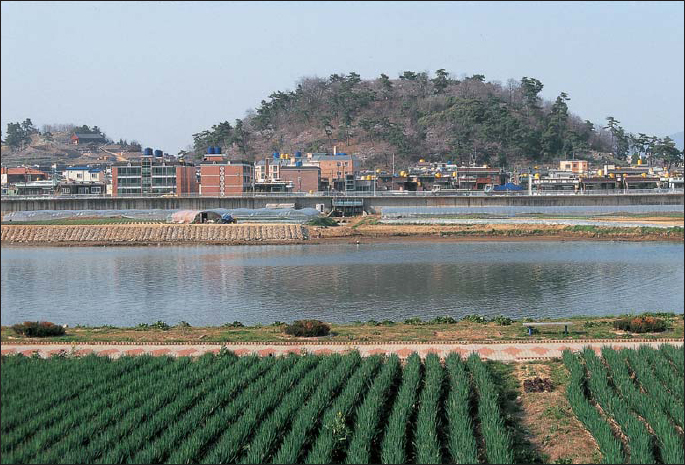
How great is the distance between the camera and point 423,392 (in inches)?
463

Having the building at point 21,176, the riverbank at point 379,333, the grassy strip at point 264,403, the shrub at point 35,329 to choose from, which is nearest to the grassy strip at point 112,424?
the grassy strip at point 264,403

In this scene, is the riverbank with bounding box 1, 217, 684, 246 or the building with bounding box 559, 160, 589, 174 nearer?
the riverbank with bounding box 1, 217, 684, 246

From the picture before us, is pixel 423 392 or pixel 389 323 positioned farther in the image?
pixel 389 323

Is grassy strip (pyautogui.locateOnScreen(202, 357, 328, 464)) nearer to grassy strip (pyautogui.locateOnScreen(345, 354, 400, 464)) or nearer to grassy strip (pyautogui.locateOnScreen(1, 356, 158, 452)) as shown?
grassy strip (pyautogui.locateOnScreen(345, 354, 400, 464))

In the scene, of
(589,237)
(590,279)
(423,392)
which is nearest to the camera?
(423,392)

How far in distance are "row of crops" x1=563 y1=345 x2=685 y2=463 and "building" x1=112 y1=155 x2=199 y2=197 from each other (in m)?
64.0

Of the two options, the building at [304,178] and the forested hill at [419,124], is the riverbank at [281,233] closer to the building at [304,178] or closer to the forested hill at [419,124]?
the building at [304,178]

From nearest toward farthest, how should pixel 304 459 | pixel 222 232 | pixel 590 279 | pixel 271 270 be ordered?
pixel 304 459, pixel 590 279, pixel 271 270, pixel 222 232

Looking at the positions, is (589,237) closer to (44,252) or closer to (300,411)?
(44,252)

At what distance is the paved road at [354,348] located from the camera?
15.0 m

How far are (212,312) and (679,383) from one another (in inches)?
566

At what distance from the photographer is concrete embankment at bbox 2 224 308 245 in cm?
4644

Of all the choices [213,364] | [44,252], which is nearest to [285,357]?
[213,364]

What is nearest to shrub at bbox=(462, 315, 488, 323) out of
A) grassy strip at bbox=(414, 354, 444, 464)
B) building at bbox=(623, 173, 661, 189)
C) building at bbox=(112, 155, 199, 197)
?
grassy strip at bbox=(414, 354, 444, 464)
